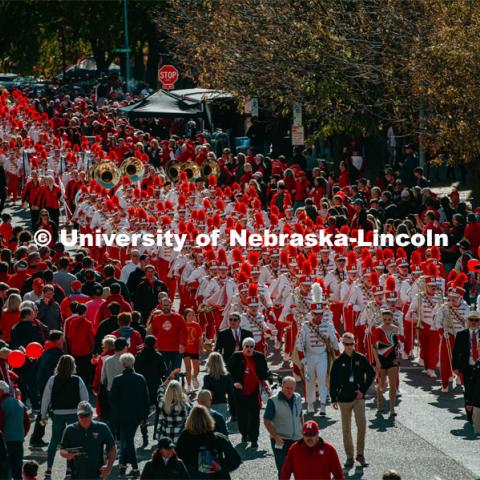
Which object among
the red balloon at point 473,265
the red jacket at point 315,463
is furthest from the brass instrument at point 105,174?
the red jacket at point 315,463

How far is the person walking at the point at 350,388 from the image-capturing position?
643 inches

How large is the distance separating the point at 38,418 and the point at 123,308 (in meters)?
2.81

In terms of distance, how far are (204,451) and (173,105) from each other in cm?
3072

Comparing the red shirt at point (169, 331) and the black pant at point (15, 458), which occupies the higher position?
the red shirt at point (169, 331)

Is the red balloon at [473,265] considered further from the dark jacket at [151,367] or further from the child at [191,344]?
the dark jacket at [151,367]

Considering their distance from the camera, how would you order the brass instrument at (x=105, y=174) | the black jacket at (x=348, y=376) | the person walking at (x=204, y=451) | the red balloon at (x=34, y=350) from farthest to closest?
the brass instrument at (x=105, y=174)
the black jacket at (x=348, y=376)
the red balloon at (x=34, y=350)
the person walking at (x=204, y=451)

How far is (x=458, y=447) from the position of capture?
17094 mm

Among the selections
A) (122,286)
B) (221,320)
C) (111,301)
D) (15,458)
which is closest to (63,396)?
(15,458)

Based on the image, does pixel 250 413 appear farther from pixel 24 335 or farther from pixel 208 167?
pixel 208 167

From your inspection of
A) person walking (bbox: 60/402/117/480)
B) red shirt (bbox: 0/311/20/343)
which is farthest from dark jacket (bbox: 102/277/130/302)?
person walking (bbox: 60/402/117/480)

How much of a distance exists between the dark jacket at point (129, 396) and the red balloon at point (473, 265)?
27.7ft

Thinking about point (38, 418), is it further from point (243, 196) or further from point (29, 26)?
point (29, 26)

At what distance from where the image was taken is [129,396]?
15.7 m

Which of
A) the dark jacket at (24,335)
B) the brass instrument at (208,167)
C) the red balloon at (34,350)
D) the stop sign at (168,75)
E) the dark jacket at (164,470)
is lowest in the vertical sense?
the dark jacket at (24,335)
